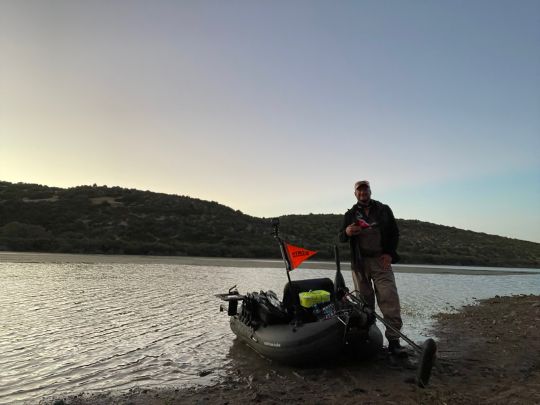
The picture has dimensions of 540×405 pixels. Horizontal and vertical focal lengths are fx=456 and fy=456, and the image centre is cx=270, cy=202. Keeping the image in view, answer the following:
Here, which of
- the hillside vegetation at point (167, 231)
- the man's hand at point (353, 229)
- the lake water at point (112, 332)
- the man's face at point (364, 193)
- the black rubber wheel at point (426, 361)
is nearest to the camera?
the black rubber wheel at point (426, 361)

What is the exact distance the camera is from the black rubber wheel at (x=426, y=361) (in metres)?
5.09

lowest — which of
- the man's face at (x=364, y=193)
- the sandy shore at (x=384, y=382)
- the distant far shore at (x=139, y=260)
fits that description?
the sandy shore at (x=384, y=382)

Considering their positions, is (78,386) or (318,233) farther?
(318,233)

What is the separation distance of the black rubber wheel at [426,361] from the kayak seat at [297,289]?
2204 millimetres

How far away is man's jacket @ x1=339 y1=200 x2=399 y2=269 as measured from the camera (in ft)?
24.6

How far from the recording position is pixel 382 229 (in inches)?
296

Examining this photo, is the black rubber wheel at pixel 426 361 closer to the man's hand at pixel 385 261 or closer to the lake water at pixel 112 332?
the man's hand at pixel 385 261

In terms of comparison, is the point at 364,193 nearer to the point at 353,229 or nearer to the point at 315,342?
the point at 353,229

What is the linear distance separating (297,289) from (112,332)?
360 centimetres

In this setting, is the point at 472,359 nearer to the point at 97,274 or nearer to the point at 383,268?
the point at 383,268

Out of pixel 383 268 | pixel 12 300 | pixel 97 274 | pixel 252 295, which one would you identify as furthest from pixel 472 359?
pixel 97 274

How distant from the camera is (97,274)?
1755cm

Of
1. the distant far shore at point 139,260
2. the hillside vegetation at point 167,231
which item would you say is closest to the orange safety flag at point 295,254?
the distant far shore at point 139,260

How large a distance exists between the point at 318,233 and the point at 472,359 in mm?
44411
